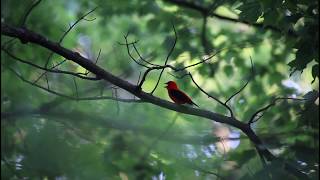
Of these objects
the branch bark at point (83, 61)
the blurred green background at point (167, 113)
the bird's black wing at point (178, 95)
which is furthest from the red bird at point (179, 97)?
the branch bark at point (83, 61)

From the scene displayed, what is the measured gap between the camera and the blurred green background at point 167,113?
518 cm

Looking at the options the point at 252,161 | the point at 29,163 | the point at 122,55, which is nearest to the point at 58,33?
the point at 122,55

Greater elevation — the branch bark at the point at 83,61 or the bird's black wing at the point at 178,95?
the bird's black wing at the point at 178,95

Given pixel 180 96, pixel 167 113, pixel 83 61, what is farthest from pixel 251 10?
pixel 167 113

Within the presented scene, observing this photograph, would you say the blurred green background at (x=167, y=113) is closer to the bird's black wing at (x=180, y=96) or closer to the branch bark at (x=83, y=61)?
the branch bark at (x=83, y=61)

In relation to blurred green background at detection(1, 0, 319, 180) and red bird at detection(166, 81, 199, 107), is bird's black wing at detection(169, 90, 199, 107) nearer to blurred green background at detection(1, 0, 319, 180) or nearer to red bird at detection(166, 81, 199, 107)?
red bird at detection(166, 81, 199, 107)

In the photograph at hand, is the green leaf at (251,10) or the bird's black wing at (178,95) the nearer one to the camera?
the green leaf at (251,10)

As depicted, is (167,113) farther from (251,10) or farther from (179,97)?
(251,10)

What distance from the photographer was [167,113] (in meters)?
6.96

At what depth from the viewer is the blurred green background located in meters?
5.18

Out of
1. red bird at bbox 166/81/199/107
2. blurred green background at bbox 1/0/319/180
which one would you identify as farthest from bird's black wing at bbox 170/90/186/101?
blurred green background at bbox 1/0/319/180

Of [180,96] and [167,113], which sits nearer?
[180,96]

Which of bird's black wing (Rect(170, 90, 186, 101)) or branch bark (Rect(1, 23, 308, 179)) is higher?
bird's black wing (Rect(170, 90, 186, 101))

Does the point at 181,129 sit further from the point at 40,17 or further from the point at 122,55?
the point at 40,17
